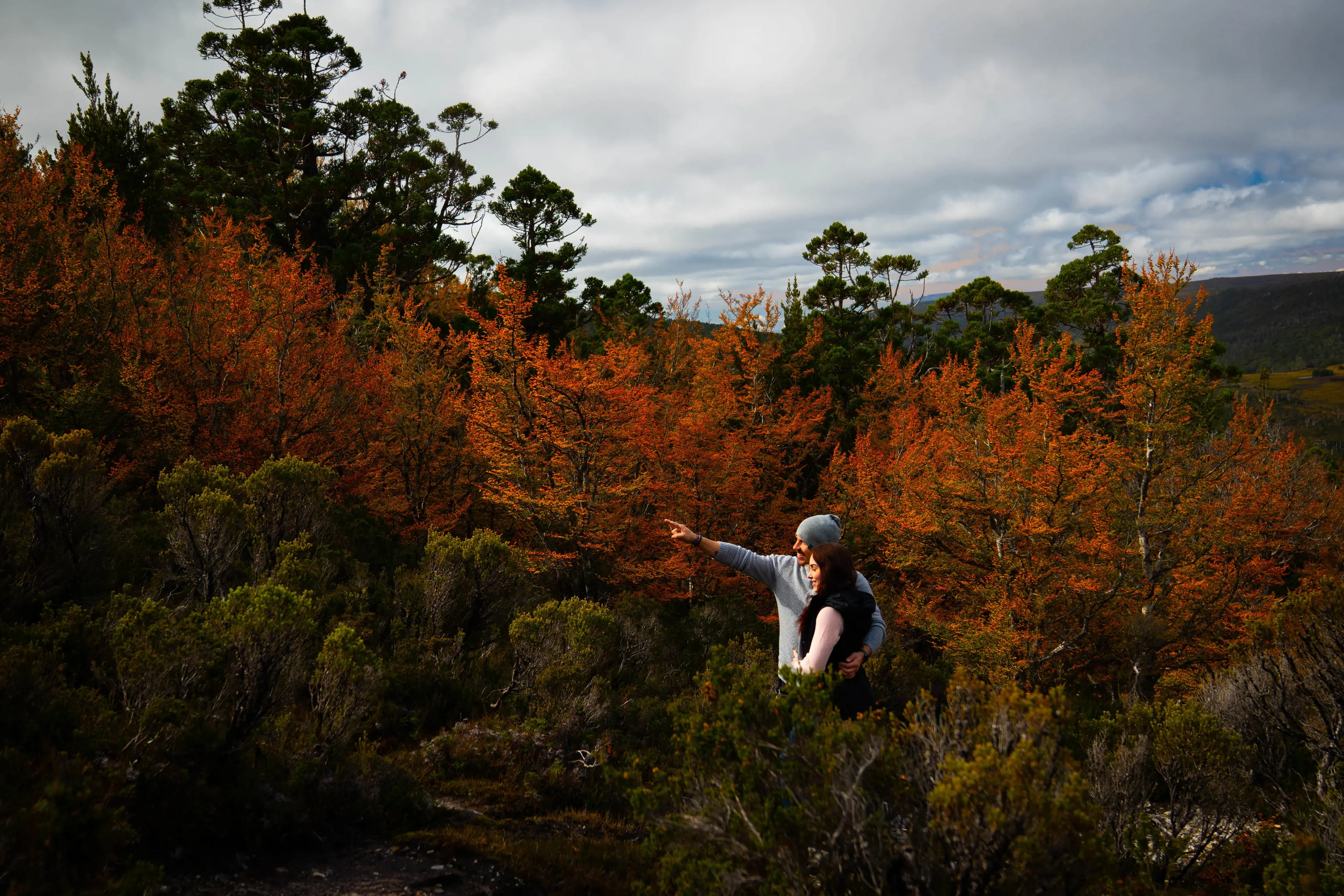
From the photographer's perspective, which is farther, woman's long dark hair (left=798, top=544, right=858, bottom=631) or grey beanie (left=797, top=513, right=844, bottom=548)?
grey beanie (left=797, top=513, right=844, bottom=548)

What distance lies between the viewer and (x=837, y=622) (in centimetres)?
322

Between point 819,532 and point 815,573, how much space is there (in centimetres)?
29

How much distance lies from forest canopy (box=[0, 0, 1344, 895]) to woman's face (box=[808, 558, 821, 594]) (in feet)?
1.95

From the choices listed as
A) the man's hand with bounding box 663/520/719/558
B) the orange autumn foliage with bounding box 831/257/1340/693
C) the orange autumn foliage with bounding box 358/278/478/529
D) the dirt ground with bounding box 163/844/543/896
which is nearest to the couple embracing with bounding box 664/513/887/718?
the man's hand with bounding box 663/520/719/558

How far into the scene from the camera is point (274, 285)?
13.4 metres

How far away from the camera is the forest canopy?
9.62ft

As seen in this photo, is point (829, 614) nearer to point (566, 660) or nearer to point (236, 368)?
point (566, 660)

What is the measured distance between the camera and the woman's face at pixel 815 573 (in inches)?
134

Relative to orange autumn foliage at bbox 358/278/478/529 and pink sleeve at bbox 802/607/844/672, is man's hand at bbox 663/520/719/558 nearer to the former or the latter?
pink sleeve at bbox 802/607/844/672

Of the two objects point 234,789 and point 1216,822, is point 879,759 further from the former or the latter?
point 1216,822

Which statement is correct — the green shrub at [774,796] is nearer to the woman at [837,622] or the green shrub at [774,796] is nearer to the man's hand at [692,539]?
the woman at [837,622]

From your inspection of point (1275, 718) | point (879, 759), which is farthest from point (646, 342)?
point (879, 759)

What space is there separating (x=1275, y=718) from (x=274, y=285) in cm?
1852

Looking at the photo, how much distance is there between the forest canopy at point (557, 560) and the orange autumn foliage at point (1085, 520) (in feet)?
0.49
